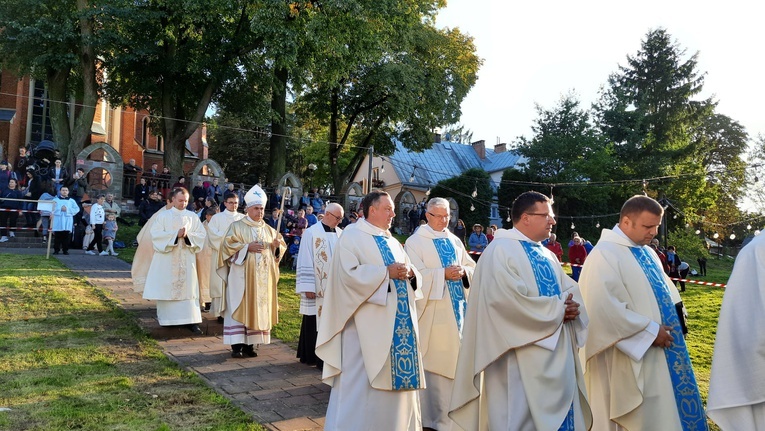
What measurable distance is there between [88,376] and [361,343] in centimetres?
350

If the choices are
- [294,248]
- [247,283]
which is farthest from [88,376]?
[294,248]

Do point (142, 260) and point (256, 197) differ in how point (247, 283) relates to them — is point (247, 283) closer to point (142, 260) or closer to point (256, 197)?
point (256, 197)

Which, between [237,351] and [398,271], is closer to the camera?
[398,271]

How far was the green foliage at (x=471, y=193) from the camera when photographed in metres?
41.8

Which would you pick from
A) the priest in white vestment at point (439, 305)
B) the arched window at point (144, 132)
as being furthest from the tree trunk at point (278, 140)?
the priest in white vestment at point (439, 305)

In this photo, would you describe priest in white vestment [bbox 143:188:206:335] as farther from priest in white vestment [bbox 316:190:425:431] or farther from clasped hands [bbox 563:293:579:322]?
clasped hands [bbox 563:293:579:322]

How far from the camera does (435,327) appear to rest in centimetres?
Result: 623

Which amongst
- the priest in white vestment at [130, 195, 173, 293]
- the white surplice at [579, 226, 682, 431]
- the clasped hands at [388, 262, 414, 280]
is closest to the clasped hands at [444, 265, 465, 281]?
the clasped hands at [388, 262, 414, 280]

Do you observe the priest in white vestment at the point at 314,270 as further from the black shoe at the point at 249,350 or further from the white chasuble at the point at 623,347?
the white chasuble at the point at 623,347

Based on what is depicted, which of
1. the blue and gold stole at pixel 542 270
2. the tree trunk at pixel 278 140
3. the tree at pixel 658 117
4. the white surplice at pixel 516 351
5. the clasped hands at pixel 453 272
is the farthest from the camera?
the tree at pixel 658 117

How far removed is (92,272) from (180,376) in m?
8.22

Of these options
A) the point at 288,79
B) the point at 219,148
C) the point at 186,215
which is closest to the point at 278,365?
the point at 186,215

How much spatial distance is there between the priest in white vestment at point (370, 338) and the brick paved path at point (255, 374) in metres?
0.68

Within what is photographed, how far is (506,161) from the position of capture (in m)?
58.1
